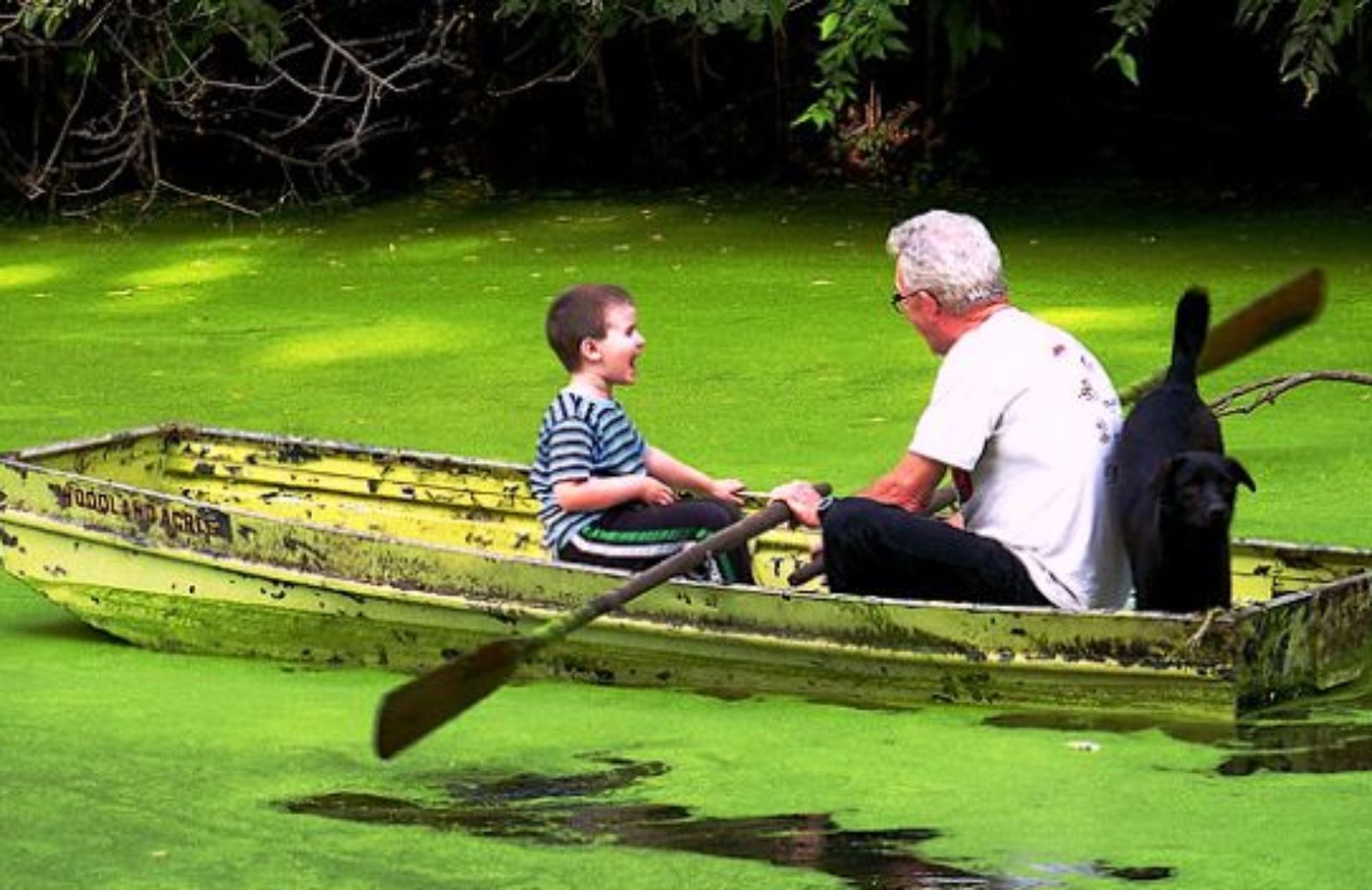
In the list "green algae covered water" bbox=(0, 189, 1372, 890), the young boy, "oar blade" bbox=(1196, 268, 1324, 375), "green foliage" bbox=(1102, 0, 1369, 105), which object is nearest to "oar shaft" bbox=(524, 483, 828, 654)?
"green algae covered water" bbox=(0, 189, 1372, 890)

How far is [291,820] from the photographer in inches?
216

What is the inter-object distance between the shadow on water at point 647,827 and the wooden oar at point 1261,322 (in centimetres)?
89

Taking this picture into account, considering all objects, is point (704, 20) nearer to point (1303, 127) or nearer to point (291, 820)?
point (1303, 127)

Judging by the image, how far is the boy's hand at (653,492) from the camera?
6414 millimetres

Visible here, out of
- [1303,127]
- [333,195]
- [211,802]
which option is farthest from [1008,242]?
[211,802]

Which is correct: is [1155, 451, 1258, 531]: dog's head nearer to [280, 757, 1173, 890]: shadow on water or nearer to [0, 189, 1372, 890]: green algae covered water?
[0, 189, 1372, 890]: green algae covered water

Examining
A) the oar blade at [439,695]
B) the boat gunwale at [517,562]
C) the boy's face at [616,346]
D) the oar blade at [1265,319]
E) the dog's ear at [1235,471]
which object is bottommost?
the oar blade at [439,695]

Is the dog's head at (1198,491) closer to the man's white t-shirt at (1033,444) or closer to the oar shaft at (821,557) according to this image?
the man's white t-shirt at (1033,444)

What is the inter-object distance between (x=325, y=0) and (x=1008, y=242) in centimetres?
355

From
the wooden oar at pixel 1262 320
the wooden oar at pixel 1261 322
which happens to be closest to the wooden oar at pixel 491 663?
the wooden oar at pixel 1261 322

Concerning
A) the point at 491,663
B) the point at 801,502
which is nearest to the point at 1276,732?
the point at 801,502

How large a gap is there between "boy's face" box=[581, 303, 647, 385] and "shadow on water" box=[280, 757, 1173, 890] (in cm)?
87

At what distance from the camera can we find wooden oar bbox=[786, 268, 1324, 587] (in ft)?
21.2

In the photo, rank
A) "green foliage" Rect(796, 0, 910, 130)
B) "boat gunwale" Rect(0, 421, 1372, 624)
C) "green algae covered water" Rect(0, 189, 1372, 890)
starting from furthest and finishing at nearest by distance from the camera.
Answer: "green foliage" Rect(796, 0, 910, 130), "boat gunwale" Rect(0, 421, 1372, 624), "green algae covered water" Rect(0, 189, 1372, 890)
